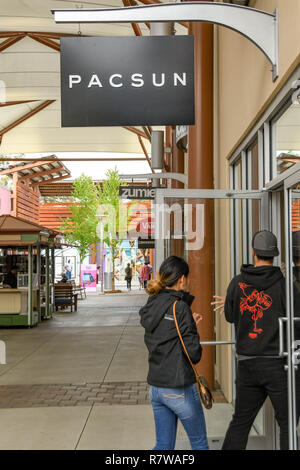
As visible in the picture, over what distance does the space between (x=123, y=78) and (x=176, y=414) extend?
268cm

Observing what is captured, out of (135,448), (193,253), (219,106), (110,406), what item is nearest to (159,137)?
(219,106)

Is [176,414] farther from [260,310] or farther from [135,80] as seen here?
[135,80]

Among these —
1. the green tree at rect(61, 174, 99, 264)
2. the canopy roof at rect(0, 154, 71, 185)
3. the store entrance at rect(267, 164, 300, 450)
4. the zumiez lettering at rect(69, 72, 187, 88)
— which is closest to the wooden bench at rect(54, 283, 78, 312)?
the canopy roof at rect(0, 154, 71, 185)

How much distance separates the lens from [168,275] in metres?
3.54

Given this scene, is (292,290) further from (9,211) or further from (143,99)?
(9,211)

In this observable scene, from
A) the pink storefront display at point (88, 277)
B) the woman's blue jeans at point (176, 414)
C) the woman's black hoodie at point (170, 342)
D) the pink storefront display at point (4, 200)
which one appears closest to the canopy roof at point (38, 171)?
the pink storefront display at point (4, 200)

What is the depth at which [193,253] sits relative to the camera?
694 centimetres

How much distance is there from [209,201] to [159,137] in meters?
6.66

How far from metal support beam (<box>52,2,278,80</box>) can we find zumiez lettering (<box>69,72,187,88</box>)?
65 centimetres

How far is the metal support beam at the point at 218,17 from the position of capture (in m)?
3.92

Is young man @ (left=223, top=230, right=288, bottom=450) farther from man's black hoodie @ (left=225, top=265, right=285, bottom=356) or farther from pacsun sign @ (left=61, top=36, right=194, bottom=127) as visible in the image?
pacsun sign @ (left=61, top=36, right=194, bottom=127)

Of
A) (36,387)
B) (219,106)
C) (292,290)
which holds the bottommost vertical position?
(36,387)

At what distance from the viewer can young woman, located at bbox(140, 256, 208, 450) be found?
11.1 feet

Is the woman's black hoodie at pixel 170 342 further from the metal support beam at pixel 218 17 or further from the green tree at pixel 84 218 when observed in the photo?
the green tree at pixel 84 218
